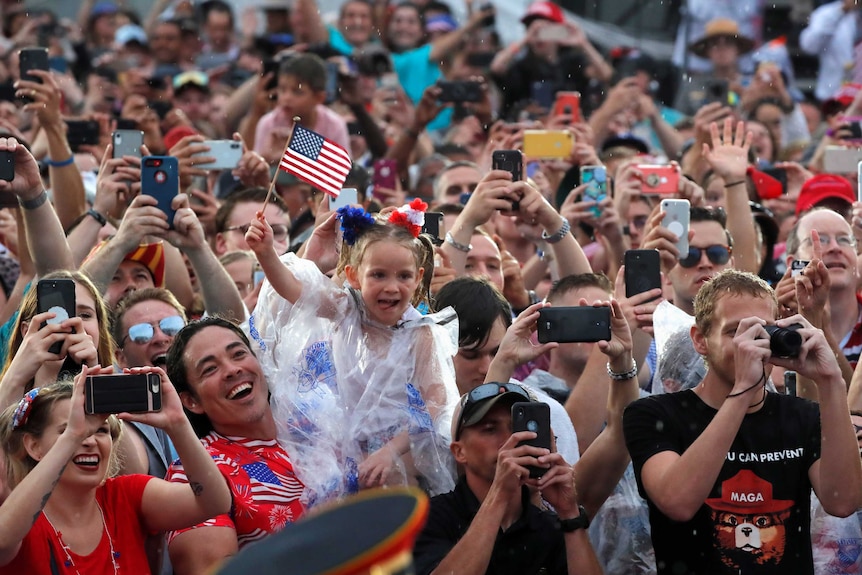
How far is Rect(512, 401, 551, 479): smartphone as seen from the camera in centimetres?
466

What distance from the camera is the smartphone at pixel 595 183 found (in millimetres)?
7289

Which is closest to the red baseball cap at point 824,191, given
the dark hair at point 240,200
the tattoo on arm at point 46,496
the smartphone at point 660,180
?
the smartphone at point 660,180

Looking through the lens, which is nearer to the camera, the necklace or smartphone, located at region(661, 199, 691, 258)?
the necklace

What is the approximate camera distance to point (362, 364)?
17.2ft

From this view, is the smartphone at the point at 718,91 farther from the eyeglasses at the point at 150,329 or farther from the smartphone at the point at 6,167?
the smartphone at the point at 6,167

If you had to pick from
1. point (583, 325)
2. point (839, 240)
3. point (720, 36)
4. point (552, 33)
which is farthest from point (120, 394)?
point (720, 36)

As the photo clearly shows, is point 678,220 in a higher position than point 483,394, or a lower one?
higher

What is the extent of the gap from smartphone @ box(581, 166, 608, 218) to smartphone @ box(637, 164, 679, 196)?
1.36 feet

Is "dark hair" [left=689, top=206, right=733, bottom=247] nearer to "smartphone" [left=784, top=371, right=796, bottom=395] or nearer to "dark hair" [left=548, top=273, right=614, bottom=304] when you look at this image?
"dark hair" [left=548, top=273, right=614, bottom=304]

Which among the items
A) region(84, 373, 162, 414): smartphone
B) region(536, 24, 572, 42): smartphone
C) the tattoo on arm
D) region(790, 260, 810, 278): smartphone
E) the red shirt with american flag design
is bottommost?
the red shirt with american flag design

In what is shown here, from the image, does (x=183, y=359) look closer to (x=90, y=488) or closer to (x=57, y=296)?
(x=57, y=296)

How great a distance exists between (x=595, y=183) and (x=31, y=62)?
297 centimetres

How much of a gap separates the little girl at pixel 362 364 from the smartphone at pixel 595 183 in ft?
7.03

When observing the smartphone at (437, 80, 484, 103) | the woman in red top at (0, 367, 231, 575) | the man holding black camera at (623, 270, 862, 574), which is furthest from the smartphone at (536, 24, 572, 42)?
the woman in red top at (0, 367, 231, 575)
